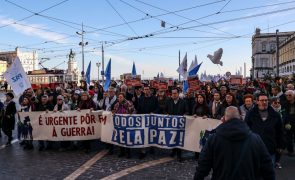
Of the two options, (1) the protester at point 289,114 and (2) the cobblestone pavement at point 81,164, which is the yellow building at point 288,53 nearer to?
(1) the protester at point 289,114

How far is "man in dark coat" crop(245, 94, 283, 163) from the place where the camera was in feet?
19.7

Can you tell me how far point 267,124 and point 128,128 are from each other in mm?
4176

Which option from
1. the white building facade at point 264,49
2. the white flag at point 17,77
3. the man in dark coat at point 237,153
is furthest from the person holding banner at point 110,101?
the white building facade at point 264,49

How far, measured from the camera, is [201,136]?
348 inches

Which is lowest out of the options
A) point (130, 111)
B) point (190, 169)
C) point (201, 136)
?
point (190, 169)

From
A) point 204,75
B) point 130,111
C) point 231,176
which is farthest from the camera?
point 204,75

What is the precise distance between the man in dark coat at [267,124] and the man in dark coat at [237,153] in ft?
8.04

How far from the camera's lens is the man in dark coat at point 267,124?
6016 millimetres

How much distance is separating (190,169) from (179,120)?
1477 millimetres

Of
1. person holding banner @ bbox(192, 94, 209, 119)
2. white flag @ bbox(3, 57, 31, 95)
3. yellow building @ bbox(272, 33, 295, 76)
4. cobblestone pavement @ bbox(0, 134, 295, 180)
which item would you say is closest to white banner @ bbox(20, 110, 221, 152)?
person holding banner @ bbox(192, 94, 209, 119)

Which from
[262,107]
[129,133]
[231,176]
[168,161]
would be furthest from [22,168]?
[231,176]

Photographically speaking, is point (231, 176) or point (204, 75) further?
point (204, 75)

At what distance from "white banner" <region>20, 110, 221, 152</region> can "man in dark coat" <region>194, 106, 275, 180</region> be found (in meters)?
5.01

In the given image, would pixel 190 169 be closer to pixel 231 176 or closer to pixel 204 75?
pixel 231 176
